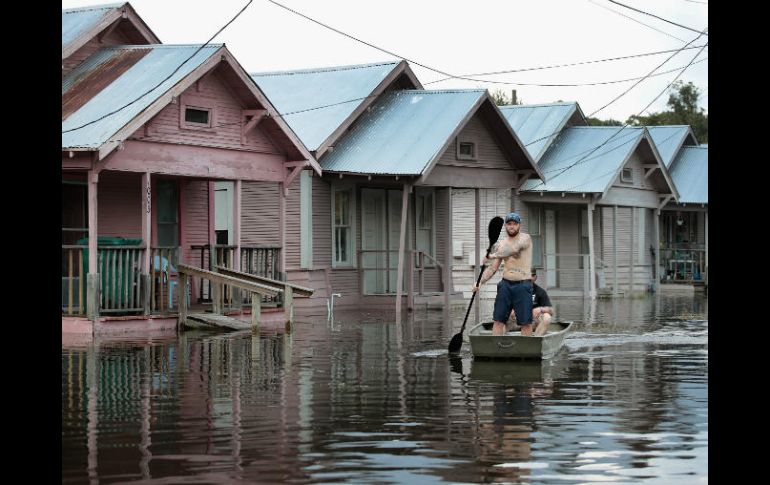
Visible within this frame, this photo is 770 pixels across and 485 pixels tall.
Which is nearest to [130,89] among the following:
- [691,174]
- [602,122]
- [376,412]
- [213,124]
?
[213,124]

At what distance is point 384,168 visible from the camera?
3291 cm

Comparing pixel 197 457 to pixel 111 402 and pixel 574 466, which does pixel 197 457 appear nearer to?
pixel 574 466

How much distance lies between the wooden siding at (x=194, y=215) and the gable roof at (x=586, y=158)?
45.8 ft

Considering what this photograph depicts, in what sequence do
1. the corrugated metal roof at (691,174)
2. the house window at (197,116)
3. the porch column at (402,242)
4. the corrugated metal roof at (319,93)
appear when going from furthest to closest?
the corrugated metal roof at (691,174) < the corrugated metal roof at (319,93) < the porch column at (402,242) < the house window at (197,116)

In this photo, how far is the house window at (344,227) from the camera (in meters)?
35.0

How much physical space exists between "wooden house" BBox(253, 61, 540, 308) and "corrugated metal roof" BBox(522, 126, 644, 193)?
4.73 metres

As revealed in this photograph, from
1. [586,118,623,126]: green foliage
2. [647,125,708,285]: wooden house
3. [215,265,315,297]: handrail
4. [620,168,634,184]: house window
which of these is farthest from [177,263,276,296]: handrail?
[586,118,623,126]: green foliage

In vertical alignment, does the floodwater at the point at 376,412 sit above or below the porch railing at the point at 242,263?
below

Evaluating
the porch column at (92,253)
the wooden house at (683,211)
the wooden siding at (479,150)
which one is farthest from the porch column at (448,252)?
the wooden house at (683,211)

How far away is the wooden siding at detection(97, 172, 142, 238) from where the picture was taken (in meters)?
27.5

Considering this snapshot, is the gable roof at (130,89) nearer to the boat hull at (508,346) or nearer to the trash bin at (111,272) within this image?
the trash bin at (111,272)

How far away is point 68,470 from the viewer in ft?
33.4
